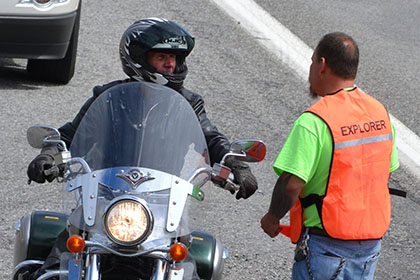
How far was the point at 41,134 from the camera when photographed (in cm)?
438

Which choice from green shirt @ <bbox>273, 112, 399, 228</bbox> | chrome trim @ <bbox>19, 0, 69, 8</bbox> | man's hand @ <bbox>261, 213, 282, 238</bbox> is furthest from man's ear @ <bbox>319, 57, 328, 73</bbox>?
chrome trim @ <bbox>19, 0, 69, 8</bbox>

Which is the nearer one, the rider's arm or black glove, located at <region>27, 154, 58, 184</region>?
black glove, located at <region>27, 154, 58, 184</region>

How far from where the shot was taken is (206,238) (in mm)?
4703

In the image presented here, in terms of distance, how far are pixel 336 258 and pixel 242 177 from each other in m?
0.59

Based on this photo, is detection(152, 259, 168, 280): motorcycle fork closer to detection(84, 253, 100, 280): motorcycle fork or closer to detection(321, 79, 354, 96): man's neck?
detection(84, 253, 100, 280): motorcycle fork

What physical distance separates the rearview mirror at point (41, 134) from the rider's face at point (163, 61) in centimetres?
75

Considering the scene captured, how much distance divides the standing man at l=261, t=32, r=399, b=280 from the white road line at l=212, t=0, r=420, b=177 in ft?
15.4

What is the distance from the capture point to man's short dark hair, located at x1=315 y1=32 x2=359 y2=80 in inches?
177

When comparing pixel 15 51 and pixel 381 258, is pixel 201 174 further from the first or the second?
pixel 15 51

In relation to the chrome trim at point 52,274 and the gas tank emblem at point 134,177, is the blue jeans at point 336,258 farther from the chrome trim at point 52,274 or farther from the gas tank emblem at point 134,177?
the chrome trim at point 52,274

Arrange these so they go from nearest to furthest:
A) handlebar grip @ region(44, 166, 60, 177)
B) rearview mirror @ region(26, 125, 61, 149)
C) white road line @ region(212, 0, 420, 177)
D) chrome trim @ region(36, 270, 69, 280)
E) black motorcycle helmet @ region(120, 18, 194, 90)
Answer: chrome trim @ region(36, 270, 69, 280)
handlebar grip @ region(44, 166, 60, 177)
rearview mirror @ region(26, 125, 61, 149)
black motorcycle helmet @ region(120, 18, 194, 90)
white road line @ region(212, 0, 420, 177)

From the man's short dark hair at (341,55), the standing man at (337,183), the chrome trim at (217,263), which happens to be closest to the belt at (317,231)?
the standing man at (337,183)

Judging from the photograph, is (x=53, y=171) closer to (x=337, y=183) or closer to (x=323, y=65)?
(x=337, y=183)

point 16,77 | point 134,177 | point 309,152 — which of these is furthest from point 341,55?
point 16,77
